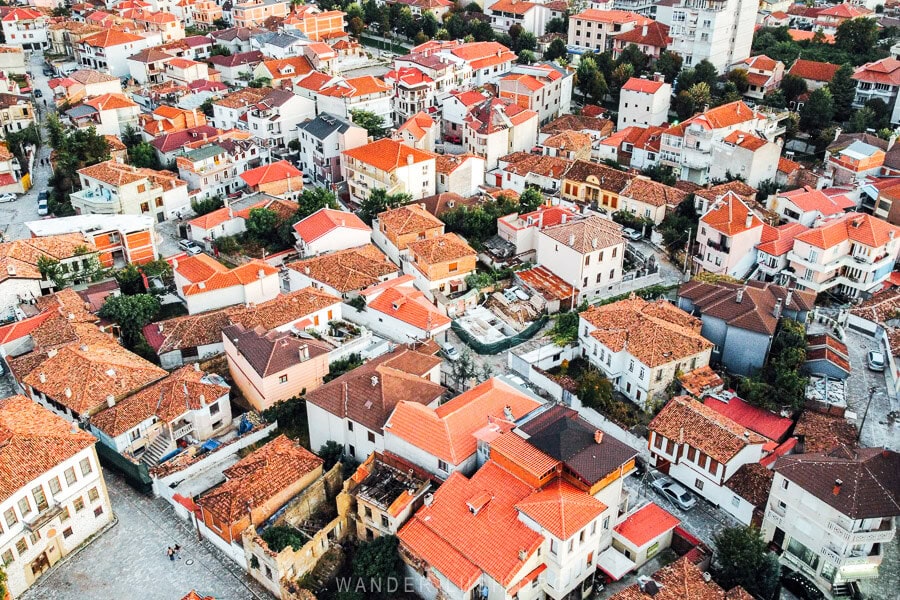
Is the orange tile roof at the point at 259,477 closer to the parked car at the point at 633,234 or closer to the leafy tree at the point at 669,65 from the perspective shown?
the parked car at the point at 633,234

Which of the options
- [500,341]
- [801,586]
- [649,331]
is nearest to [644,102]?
[500,341]

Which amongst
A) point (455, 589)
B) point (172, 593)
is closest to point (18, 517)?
point (172, 593)

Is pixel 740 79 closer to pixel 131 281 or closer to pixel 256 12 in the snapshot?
pixel 131 281

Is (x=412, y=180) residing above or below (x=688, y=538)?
above

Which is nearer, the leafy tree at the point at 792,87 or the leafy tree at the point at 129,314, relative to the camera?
the leafy tree at the point at 129,314

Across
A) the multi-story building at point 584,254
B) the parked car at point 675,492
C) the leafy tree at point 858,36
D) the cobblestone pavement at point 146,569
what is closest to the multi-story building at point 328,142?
the multi-story building at point 584,254

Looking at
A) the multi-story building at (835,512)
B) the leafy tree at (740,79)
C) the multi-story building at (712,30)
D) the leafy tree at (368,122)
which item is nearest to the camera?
the multi-story building at (835,512)

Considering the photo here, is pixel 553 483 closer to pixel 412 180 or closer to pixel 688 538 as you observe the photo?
pixel 688 538

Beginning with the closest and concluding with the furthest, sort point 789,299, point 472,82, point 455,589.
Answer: point 455,589, point 789,299, point 472,82
